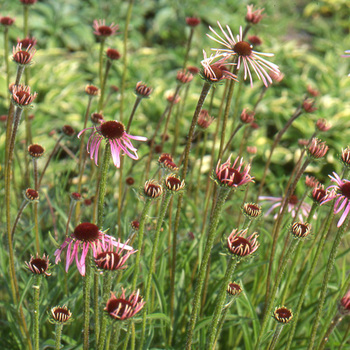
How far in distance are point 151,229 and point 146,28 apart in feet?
16.8

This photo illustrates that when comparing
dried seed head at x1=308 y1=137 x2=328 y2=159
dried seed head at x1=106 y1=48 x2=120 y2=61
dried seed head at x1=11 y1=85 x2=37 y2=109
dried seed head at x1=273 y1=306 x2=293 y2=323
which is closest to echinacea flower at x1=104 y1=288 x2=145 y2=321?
dried seed head at x1=273 y1=306 x2=293 y2=323

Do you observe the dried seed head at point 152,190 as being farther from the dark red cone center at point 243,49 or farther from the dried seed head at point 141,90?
the dried seed head at point 141,90

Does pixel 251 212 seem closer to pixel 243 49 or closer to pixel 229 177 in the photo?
pixel 229 177

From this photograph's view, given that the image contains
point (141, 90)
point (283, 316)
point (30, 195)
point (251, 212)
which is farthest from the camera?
point (141, 90)

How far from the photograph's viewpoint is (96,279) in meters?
1.27

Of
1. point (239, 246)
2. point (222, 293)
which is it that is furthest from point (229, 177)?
point (222, 293)

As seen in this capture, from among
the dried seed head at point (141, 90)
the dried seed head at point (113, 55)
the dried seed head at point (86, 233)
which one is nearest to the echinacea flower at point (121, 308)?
the dried seed head at point (86, 233)

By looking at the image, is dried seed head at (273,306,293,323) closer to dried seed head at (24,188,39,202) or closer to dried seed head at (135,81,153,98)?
dried seed head at (24,188,39,202)

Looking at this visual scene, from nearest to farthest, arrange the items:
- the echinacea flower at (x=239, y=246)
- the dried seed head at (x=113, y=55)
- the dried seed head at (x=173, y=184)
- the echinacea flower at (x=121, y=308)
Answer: the echinacea flower at (x=121, y=308), the echinacea flower at (x=239, y=246), the dried seed head at (x=173, y=184), the dried seed head at (x=113, y=55)

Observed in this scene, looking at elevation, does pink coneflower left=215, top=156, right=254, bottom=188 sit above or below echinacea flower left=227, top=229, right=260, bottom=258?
above

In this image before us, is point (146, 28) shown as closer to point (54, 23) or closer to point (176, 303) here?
point (54, 23)

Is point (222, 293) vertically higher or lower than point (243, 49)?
lower

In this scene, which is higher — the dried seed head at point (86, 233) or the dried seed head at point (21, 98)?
the dried seed head at point (21, 98)

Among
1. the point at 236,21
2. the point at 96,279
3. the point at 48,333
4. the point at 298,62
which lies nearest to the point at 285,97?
the point at 298,62
